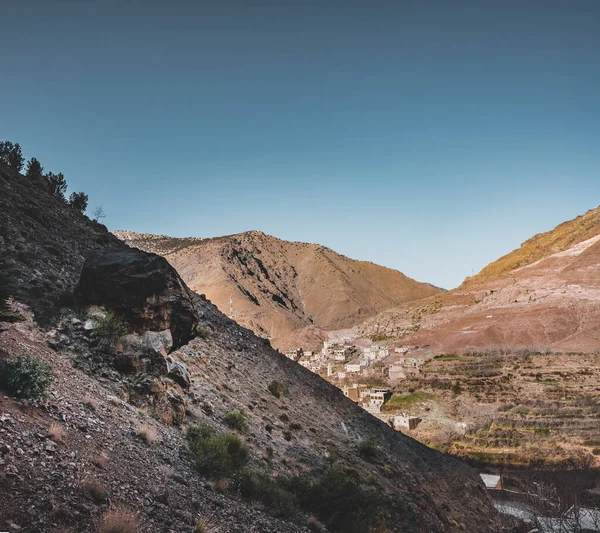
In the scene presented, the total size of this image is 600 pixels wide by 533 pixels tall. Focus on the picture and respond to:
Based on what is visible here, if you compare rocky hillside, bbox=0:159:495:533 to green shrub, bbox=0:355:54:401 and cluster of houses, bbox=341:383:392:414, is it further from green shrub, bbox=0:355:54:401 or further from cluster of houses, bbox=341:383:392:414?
cluster of houses, bbox=341:383:392:414

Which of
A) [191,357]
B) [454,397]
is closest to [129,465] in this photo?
[191,357]

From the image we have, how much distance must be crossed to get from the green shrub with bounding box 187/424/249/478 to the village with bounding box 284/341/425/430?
185 feet

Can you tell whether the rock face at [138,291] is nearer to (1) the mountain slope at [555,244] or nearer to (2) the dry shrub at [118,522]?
(2) the dry shrub at [118,522]

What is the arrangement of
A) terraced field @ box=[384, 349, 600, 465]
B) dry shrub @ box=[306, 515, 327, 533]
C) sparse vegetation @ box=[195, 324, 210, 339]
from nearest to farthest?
dry shrub @ box=[306, 515, 327, 533]
sparse vegetation @ box=[195, 324, 210, 339]
terraced field @ box=[384, 349, 600, 465]

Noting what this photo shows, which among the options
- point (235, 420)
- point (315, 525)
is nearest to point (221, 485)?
point (315, 525)

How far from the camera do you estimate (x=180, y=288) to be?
1348 cm

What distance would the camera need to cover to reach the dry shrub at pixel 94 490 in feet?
20.7

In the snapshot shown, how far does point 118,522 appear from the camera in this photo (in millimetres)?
5898

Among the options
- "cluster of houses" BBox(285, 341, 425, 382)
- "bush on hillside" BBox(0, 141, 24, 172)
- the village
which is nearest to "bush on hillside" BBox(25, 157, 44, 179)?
"bush on hillside" BBox(0, 141, 24, 172)

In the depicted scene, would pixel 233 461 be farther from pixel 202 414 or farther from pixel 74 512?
pixel 74 512

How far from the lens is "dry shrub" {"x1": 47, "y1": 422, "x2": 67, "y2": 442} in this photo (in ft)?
23.1

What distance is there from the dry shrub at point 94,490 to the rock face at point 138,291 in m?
5.79

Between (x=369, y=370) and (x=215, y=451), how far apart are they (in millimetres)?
85127

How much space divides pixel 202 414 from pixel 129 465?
5362mm
